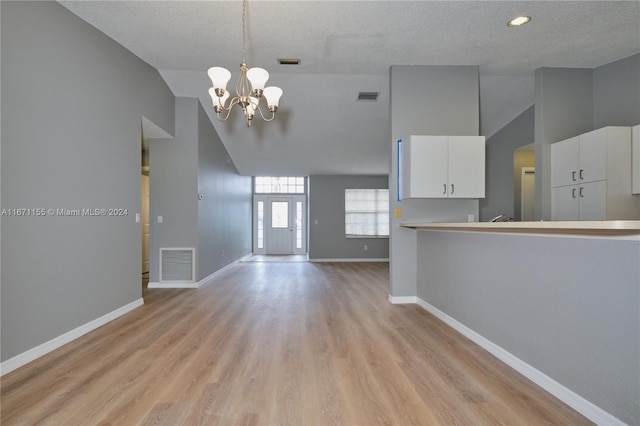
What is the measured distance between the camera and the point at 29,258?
2.40m

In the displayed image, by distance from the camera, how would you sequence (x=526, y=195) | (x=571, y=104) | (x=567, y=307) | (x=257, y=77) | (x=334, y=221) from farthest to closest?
(x=334, y=221) < (x=526, y=195) < (x=571, y=104) < (x=257, y=77) < (x=567, y=307)

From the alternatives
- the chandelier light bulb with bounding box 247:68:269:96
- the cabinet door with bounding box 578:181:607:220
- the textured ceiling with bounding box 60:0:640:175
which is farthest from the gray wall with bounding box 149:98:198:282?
the cabinet door with bounding box 578:181:607:220

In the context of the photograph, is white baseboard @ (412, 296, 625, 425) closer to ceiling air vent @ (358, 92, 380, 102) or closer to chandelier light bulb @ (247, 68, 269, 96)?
chandelier light bulb @ (247, 68, 269, 96)

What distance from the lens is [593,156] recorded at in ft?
11.5

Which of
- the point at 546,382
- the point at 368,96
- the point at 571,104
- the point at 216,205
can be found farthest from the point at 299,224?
the point at 546,382

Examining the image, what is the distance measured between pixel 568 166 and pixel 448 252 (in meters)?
2.07

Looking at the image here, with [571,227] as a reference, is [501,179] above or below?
above

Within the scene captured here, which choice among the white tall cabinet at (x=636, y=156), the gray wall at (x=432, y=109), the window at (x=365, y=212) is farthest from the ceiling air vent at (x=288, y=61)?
the window at (x=365, y=212)

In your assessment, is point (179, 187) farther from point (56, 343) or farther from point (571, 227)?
point (571, 227)

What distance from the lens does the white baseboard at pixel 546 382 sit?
1.61 m

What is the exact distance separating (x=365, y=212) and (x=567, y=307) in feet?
22.0

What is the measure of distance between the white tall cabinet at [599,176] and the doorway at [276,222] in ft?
22.8

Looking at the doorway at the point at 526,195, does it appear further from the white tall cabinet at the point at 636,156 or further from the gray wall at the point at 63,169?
the gray wall at the point at 63,169

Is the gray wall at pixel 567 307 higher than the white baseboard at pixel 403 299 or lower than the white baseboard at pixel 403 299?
higher
